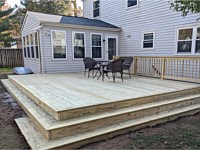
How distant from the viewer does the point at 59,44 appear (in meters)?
8.56

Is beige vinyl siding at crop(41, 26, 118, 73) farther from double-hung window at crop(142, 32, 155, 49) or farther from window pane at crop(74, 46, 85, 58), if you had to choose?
double-hung window at crop(142, 32, 155, 49)

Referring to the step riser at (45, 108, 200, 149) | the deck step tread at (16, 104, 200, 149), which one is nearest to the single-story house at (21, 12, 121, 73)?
the deck step tread at (16, 104, 200, 149)

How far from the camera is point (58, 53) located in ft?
28.3

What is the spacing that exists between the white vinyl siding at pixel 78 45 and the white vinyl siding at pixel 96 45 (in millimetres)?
556

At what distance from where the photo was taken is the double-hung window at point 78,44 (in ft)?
29.5

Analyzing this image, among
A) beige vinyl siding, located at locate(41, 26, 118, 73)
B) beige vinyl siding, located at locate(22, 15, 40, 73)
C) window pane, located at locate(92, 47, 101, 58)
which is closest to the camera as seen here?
beige vinyl siding, located at locate(41, 26, 118, 73)

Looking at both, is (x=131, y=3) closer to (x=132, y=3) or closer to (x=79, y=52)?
(x=132, y=3)

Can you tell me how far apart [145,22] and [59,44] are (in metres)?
4.39

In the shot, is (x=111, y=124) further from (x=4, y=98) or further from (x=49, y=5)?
(x=49, y=5)

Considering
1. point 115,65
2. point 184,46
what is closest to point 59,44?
point 115,65

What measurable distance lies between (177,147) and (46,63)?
6956mm

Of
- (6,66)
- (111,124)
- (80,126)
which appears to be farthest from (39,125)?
(6,66)

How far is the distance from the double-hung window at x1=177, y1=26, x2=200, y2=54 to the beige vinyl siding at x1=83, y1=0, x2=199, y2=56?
0.20 metres

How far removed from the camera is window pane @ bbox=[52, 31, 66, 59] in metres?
8.43
